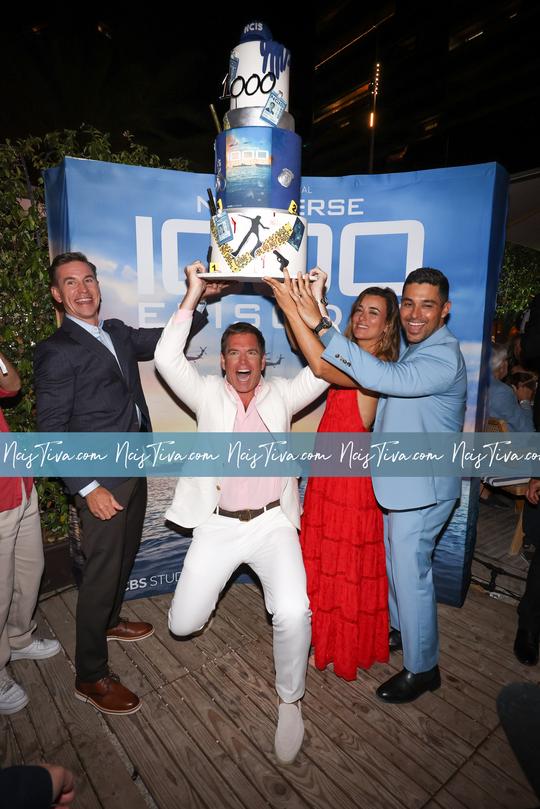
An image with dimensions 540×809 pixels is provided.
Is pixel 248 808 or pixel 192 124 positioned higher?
pixel 192 124

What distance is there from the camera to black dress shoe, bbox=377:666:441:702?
274 cm

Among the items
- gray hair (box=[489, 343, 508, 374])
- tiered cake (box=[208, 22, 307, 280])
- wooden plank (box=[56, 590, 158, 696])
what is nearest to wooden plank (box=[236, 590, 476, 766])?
wooden plank (box=[56, 590, 158, 696])

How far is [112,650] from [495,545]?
3937mm

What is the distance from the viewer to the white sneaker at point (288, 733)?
234cm

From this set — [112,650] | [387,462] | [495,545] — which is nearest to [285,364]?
[387,462]

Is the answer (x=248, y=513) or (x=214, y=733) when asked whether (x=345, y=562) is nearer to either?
(x=248, y=513)

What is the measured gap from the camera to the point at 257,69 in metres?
2.33

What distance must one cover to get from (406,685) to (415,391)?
5.90 ft

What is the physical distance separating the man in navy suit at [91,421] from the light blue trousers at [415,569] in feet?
5.27

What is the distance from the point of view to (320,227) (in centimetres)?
352

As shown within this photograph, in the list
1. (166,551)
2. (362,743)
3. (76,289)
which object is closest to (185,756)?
(362,743)

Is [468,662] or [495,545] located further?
[495,545]

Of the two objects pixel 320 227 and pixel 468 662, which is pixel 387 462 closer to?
pixel 468 662

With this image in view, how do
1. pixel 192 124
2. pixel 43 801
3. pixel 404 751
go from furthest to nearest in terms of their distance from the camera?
pixel 192 124 < pixel 404 751 < pixel 43 801
